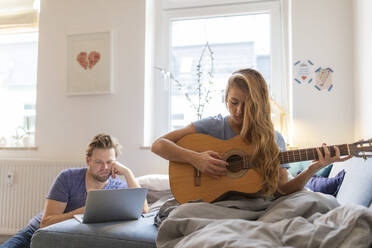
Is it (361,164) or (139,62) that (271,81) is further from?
(361,164)

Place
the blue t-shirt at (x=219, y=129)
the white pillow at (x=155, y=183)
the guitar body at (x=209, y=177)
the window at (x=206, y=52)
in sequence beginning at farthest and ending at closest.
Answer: the window at (x=206, y=52)
the white pillow at (x=155, y=183)
the blue t-shirt at (x=219, y=129)
the guitar body at (x=209, y=177)

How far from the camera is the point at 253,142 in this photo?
157cm

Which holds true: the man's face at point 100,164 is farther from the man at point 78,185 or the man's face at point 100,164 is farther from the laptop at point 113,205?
the laptop at point 113,205

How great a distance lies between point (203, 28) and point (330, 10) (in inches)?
42.6

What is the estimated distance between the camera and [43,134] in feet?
10.9

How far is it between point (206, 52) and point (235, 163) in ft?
6.01

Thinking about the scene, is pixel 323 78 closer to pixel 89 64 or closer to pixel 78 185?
pixel 78 185

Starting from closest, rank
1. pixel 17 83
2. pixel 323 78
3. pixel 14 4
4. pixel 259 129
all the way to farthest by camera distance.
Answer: pixel 259 129, pixel 323 78, pixel 14 4, pixel 17 83

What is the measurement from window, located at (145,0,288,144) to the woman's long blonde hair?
1.40m

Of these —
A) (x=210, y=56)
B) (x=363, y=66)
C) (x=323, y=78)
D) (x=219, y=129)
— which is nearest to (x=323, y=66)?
(x=323, y=78)

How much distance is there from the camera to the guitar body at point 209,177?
1.52 m

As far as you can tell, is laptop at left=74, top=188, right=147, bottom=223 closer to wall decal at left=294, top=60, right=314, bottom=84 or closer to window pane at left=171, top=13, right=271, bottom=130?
window pane at left=171, top=13, right=271, bottom=130

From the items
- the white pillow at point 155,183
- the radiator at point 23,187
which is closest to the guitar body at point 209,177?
the white pillow at point 155,183

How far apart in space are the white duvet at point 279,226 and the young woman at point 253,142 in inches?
8.0
